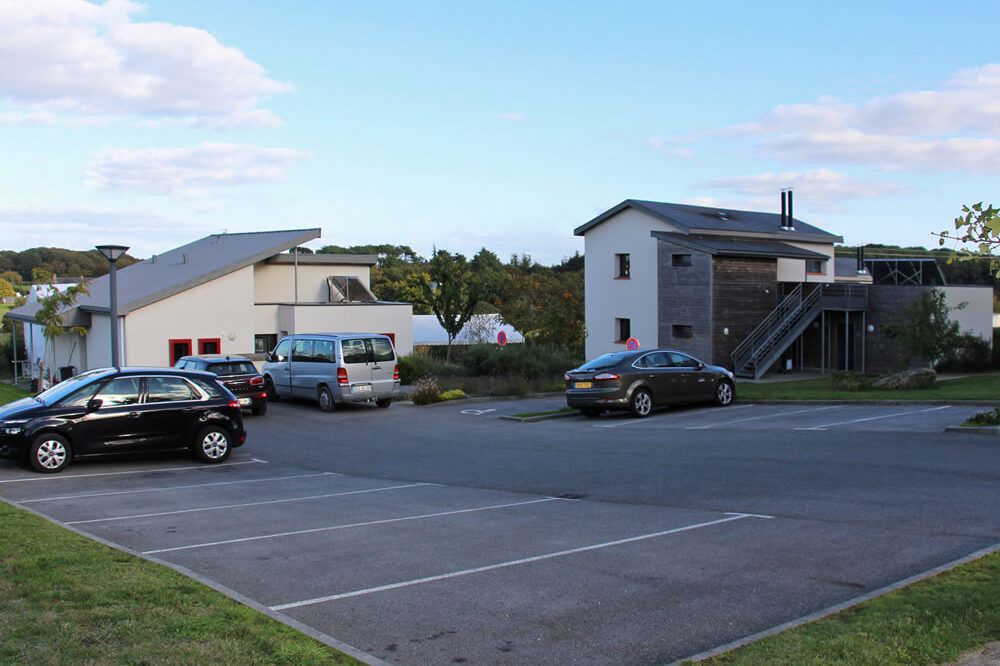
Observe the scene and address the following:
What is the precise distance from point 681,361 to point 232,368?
11.4 meters

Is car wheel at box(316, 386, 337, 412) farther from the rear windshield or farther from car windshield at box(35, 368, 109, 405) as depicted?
car windshield at box(35, 368, 109, 405)

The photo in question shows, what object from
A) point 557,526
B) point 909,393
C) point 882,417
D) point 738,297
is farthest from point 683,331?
point 557,526

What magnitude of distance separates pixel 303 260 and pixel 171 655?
34022 mm

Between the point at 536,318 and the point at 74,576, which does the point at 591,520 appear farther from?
the point at 536,318

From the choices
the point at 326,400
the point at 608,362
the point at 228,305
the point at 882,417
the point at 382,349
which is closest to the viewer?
the point at 882,417

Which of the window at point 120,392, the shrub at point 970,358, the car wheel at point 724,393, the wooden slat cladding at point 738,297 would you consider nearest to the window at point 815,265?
the wooden slat cladding at point 738,297

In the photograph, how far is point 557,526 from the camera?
936 cm

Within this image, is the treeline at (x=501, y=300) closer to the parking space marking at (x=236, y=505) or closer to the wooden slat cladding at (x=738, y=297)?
the wooden slat cladding at (x=738, y=297)

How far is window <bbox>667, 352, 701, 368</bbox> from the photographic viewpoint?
23.3m

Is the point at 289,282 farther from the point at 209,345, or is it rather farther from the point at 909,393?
the point at 909,393

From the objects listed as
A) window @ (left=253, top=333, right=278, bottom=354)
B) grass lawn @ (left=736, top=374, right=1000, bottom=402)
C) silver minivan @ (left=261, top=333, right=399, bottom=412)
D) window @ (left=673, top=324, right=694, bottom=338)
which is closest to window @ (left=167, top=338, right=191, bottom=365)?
window @ (left=253, top=333, right=278, bottom=354)

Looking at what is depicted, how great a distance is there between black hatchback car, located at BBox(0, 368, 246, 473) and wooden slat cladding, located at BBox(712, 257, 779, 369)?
2349 centimetres

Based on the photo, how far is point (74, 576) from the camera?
6684mm

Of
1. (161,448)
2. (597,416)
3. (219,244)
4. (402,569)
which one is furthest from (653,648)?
(219,244)
